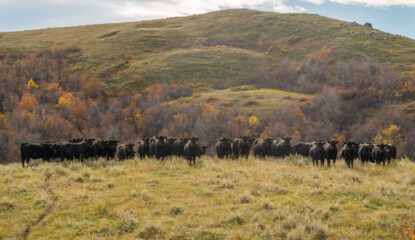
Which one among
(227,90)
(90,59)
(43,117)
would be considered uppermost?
(90,59)

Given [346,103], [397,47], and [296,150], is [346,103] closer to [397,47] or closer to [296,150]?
[397,47]

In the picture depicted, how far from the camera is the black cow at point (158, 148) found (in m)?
33.1

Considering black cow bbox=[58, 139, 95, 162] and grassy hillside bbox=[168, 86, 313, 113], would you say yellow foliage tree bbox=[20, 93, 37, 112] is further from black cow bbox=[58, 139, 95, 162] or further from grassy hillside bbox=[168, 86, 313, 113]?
black cow bbox=[58, 139, 95, 162]

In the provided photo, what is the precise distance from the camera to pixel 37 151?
3175cm

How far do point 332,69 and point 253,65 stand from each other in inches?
916

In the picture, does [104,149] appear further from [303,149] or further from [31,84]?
[31,84]

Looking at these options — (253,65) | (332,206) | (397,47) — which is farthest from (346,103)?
(332,206)

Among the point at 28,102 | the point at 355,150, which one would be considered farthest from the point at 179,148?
the point at 28,102

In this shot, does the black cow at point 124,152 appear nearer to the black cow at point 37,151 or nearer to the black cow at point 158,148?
the black cow at point 158,148

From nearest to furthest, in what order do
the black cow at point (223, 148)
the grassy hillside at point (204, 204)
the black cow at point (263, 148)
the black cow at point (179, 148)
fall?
the grassy hillside at point (204, 204) < the black cow at point (179, 148) < the black cow at point (223, 148) < the black cow at point (263, 148)

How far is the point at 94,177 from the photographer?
23.1 m

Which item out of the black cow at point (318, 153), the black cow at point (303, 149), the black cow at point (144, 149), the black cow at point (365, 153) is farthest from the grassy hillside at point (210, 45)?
the black cow at point (318, 153)

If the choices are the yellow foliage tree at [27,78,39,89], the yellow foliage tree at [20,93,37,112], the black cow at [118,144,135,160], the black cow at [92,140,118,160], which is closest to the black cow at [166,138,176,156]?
the black cow at [118,144,135,160]

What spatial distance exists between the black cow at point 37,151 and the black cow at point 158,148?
6.90 meters
